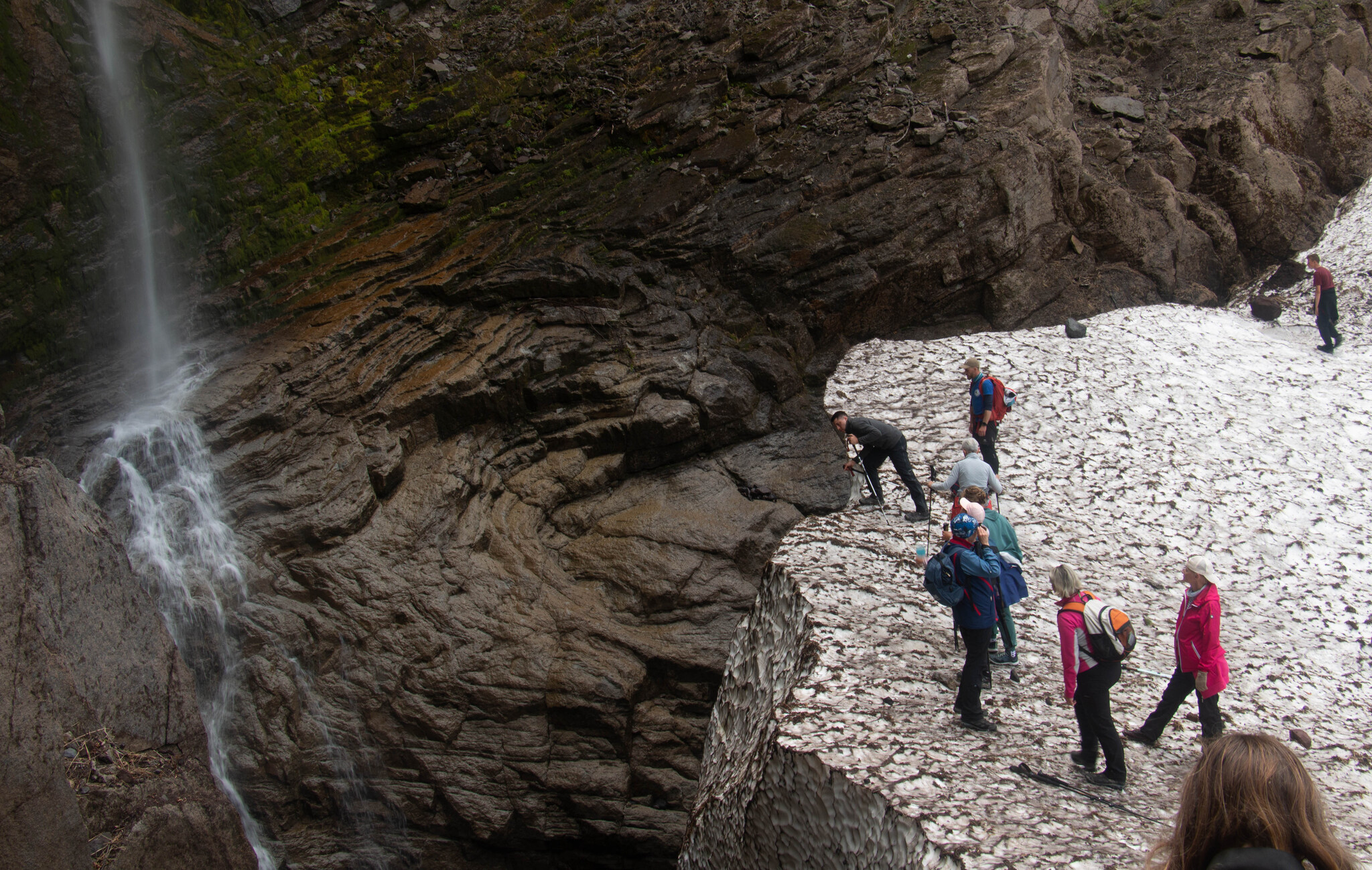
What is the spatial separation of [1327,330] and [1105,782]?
1424 centimetres

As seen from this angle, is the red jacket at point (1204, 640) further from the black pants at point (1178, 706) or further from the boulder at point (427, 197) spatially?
the boulder at point (427, 197)

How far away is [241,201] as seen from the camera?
16078 mm

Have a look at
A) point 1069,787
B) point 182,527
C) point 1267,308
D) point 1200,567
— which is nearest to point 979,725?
point 1069,787

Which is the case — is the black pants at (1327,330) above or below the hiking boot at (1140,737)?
above

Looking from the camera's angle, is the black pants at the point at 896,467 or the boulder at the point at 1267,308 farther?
the boulder at the point at 1267,308

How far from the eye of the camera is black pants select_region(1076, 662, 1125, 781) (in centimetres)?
627

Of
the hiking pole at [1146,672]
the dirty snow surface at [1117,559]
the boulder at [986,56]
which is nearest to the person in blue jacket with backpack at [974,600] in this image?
the dirty snow surface at [1117,559]

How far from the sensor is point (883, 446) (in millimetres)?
11539

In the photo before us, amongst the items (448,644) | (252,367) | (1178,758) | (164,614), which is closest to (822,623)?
(1178,758)

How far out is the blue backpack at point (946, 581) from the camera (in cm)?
719

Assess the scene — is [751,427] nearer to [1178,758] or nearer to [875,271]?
[875,271]

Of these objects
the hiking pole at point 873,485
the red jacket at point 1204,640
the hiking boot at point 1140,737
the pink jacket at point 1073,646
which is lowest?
the hiking boot at point 1140,737

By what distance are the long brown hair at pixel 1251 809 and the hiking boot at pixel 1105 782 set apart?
13.5 ft

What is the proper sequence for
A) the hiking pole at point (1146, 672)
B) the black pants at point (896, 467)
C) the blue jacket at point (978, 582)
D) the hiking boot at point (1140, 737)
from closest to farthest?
the blue jacket at point (978, 582) → the hiking boot at point (1140, 737) → the hiking pole at point (1146, 672) → the black pants at point (896, 467)
